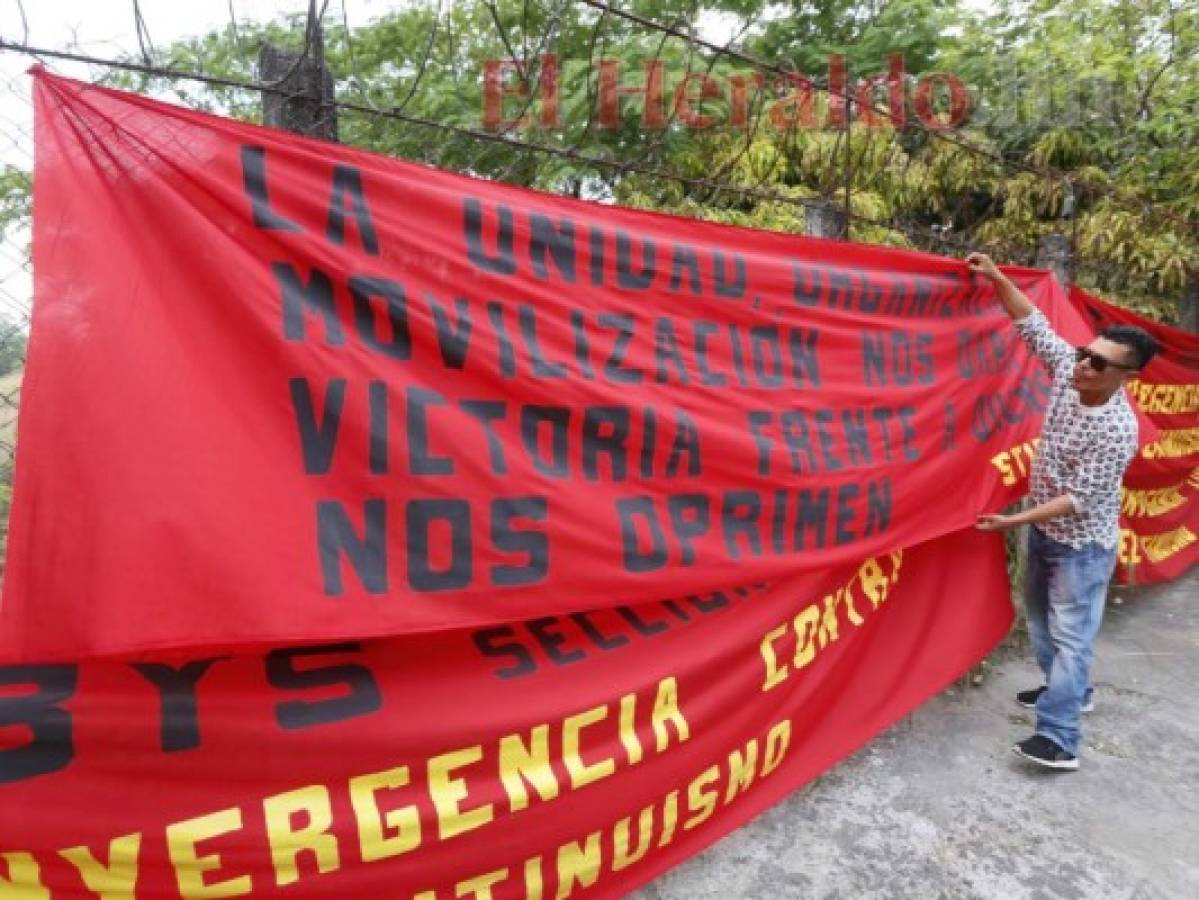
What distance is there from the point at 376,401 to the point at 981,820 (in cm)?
234

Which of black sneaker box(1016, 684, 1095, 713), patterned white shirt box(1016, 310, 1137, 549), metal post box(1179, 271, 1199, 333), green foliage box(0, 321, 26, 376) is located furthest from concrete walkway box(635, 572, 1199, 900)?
metal post box(1179, 271, 1199, 333)

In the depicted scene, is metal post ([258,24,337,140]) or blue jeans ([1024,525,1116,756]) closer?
metal post ([258,24,337,140])

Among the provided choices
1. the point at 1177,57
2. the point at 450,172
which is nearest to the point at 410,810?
the point at 450,172

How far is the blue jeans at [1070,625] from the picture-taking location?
2859mm

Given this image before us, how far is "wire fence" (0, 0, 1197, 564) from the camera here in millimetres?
1665

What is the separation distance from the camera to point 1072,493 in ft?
9.02

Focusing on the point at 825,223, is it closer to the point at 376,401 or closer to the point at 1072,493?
the point at 1072,493

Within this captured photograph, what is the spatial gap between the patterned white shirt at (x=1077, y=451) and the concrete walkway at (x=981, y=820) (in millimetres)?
850

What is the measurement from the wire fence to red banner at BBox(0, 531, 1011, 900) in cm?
44

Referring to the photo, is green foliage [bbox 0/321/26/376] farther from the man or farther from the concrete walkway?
the man

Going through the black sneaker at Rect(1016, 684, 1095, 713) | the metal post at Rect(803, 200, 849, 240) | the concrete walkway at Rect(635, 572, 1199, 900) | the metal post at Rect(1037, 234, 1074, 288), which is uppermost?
the metal post at Rect(803, 200, 849, 240)

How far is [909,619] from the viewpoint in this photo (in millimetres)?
3021

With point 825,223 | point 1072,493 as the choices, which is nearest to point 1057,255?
point 825,223

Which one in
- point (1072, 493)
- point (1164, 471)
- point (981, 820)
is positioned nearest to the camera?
point (981, 820)
